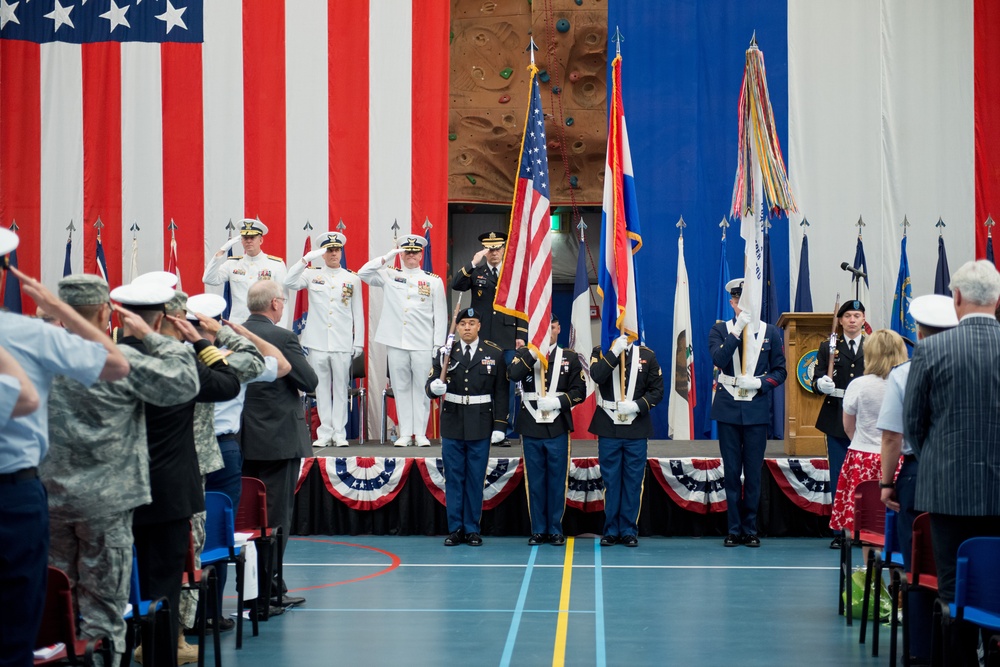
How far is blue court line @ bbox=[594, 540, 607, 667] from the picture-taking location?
192 inches

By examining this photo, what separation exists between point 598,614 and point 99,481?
308 cm

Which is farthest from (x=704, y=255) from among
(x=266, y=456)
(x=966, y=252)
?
(x=266, y=456)

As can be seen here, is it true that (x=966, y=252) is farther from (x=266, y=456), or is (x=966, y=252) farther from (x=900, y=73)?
(x=266, y=456)

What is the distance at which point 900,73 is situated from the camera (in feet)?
37.5

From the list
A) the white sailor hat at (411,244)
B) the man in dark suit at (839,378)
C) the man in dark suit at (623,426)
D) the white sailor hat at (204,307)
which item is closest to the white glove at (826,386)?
the man in dark suit at (839,378)

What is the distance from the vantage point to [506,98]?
1209 centimetres

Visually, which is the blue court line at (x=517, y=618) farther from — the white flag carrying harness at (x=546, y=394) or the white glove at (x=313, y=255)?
the white glove at (x=313, y=255)

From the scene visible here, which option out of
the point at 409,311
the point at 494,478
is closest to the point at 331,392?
the point at 409,311

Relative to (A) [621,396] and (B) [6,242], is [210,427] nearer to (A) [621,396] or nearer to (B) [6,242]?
(B) [6,242]

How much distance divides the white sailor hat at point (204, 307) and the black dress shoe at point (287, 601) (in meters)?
1.99

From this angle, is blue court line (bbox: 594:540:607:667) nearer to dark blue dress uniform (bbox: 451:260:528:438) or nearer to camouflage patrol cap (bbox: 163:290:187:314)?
camouflage patrol cap (bbox: 163:290:187:314)

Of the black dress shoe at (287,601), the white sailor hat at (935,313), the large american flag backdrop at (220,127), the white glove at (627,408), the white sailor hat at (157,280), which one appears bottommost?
the black dress shoe at (287,601)

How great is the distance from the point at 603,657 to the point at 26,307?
8566 mm

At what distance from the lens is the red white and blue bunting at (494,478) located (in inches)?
328
